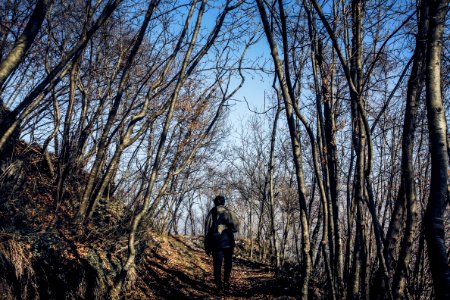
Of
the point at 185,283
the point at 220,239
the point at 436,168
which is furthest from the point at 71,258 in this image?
the point at 436,168

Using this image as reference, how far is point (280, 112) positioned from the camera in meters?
11.8

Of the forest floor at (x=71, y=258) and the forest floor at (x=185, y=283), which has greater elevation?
the forest floor at (x=71, y=258)

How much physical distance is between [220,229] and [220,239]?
0.20 meters

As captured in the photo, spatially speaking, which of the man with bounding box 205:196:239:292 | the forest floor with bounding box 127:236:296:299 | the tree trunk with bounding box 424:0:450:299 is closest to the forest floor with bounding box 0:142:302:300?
the forest floor with bounding box 127:236:296:299

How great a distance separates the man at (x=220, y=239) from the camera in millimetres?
6727

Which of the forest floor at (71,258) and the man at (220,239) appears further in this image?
the man at (220,239)

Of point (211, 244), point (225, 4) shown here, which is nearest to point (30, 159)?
point (211, 244)

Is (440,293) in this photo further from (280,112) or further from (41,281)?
(280,112)

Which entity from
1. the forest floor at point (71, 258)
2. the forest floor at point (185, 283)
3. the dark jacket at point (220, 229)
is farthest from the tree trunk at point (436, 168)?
the dark jacket at point (220, 229)

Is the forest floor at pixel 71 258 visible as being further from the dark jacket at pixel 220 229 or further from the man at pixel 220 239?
the dark jacket at pixel 220 229

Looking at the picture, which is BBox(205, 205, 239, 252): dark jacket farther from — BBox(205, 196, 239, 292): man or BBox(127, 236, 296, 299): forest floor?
BBox(127, 236, 296, 299): forest floor

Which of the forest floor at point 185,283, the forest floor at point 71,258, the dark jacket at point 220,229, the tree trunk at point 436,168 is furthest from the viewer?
the dark jacket at point 220,229

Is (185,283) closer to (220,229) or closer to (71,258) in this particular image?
(220,229)

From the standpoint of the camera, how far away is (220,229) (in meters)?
6.87
